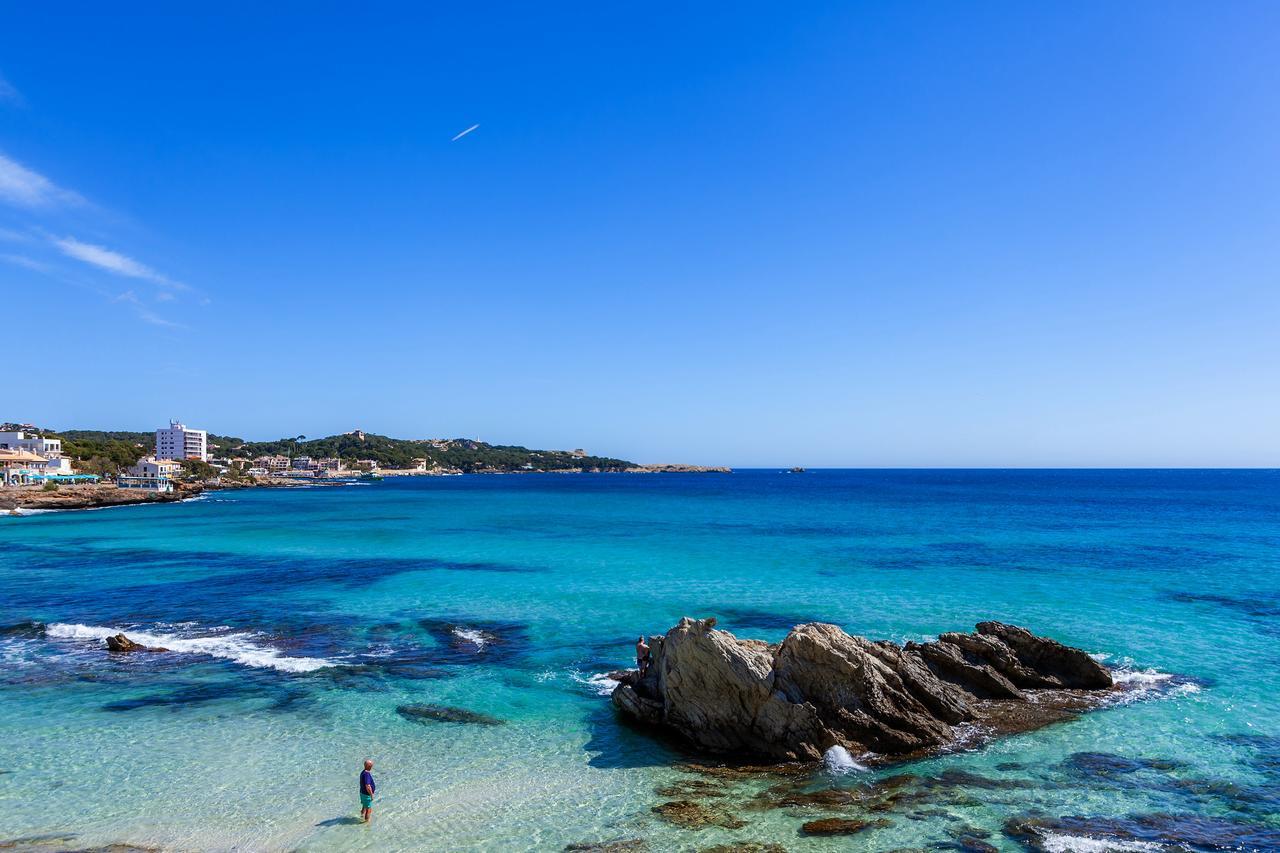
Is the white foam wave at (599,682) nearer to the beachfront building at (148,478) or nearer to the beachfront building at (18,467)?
the beachfront building at (148,478)

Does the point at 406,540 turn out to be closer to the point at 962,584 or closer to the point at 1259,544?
the point at 962,584

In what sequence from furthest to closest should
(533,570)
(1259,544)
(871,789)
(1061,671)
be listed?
(1259,544) < (533,570) < (1061,671) < (871,789)

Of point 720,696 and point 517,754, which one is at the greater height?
point 720,696

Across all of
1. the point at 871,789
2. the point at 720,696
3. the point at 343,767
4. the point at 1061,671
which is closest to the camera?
the point at 871,789

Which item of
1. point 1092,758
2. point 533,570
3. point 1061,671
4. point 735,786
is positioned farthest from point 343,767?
point 533,570

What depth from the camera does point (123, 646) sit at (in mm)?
25250

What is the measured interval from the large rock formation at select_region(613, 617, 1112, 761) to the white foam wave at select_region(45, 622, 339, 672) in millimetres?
11861

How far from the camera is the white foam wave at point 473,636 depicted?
2692cm

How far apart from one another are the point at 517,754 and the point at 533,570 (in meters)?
26.7

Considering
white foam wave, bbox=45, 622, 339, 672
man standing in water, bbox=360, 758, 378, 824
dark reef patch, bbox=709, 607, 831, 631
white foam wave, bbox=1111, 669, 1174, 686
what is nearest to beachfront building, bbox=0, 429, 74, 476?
white foam wave, bbox=45, 622, 339, 672

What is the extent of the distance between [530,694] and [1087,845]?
14.1m

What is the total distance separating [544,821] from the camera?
14.1 m

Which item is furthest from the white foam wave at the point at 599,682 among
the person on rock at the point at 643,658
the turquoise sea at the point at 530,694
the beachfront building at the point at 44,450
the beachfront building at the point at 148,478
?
the beachfront building at the point at 44,450

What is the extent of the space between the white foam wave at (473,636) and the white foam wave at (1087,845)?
62.2 feet
